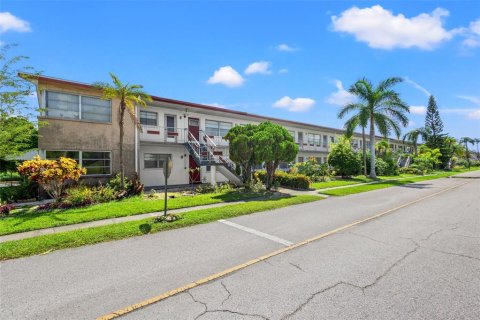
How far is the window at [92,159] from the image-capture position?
45.5 feet

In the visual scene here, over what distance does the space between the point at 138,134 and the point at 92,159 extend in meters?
2.93

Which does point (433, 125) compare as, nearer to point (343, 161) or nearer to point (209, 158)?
point (343, 161)

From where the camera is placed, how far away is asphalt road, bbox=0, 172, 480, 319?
3.71 metres

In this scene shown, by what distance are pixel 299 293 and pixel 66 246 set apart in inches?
216

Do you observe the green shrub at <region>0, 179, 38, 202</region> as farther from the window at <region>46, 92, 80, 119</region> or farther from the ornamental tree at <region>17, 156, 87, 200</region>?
the window at <region>46, 92, 80, 119</region>

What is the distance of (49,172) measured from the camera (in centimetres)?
1077


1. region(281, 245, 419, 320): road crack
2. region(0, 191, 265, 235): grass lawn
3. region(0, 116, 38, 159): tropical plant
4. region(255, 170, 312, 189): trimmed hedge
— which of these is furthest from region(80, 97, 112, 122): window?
region(281, 245, 419, 320): road crack

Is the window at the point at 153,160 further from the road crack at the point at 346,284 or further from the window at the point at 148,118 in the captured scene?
the road crack at the point at 346,284

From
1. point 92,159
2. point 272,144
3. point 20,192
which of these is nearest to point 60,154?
point 92,159

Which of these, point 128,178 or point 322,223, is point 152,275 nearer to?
point 322,223

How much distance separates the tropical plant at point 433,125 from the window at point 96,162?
66391 mm

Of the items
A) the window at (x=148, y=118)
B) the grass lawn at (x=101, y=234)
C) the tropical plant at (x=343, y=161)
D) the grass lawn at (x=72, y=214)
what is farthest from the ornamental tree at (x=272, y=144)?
the tropical plant at (x=343, y=161)

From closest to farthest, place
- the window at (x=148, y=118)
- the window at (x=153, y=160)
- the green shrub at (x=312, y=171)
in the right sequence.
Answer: the window at (x=148, y=118)
the window at (x=153, y=160)
the green shrub at (x=312, y=171)

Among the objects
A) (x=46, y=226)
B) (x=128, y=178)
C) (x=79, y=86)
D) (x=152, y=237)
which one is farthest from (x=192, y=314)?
(x=79, y=86)
